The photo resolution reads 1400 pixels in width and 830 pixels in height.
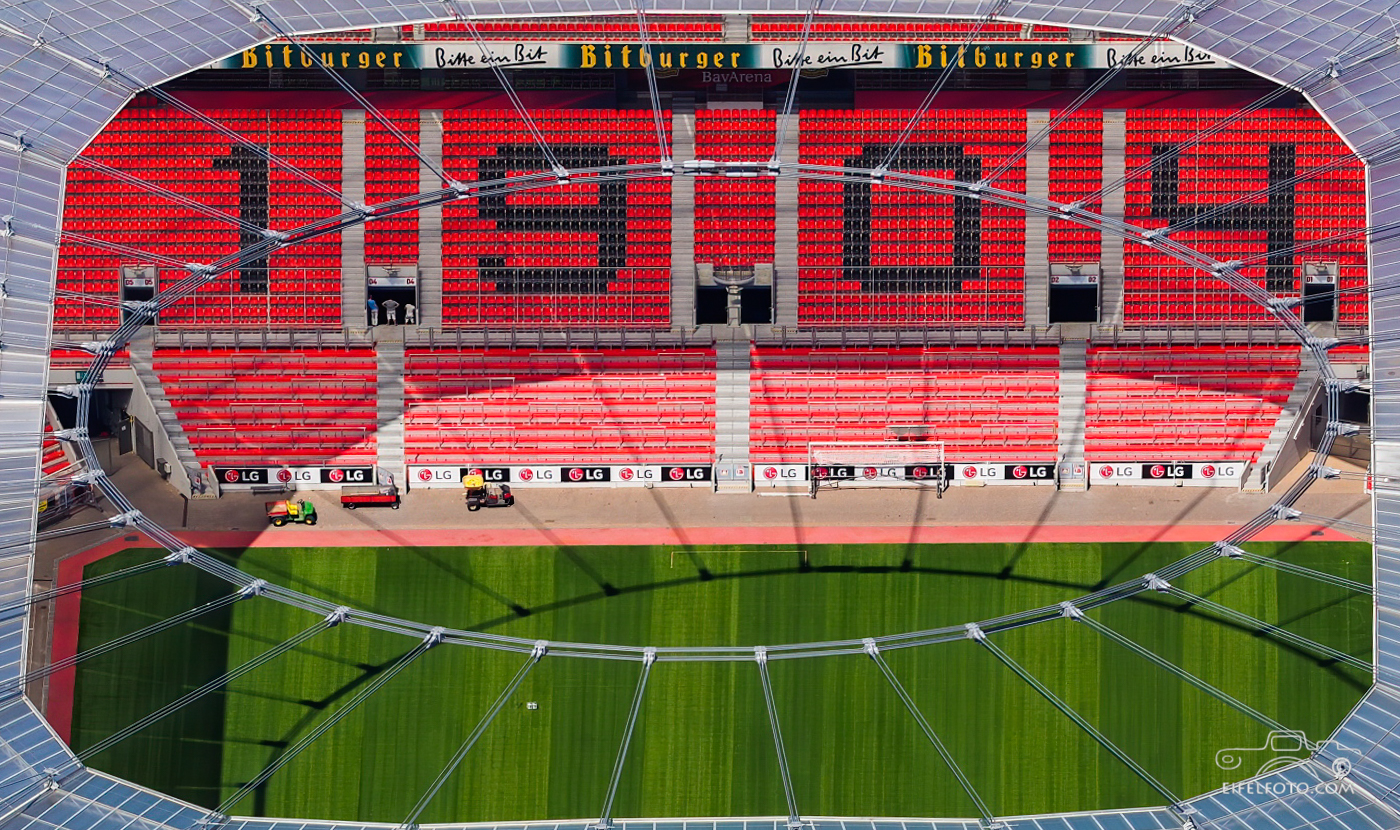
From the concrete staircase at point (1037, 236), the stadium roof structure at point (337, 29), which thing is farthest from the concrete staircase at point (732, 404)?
the stadium roof structure at point (337, 29)

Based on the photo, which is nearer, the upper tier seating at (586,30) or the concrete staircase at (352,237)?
the upper tier seating at (586,30)

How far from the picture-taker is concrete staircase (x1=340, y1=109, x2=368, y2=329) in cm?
3550

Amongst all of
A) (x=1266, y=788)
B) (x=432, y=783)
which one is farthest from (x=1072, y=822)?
(x=432, y=783)

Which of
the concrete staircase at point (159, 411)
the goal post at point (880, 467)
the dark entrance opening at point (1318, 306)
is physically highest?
the dark entrance opening at point (1318, 306)

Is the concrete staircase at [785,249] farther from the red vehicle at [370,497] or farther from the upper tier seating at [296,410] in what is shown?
the red vehicle at [370,497]

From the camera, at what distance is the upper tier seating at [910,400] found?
3550 centimetres

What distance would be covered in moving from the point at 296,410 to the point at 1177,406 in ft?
116

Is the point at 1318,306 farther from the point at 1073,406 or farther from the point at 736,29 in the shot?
the point at 736,29

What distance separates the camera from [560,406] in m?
35.5

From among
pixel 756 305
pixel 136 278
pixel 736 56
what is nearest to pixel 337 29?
pixel 736 56

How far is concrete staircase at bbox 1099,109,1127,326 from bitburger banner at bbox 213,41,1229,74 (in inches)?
94.8

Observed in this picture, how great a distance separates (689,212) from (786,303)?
536cm

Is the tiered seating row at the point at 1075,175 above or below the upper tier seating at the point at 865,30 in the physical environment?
below

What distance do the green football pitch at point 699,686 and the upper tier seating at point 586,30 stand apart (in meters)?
20.3
